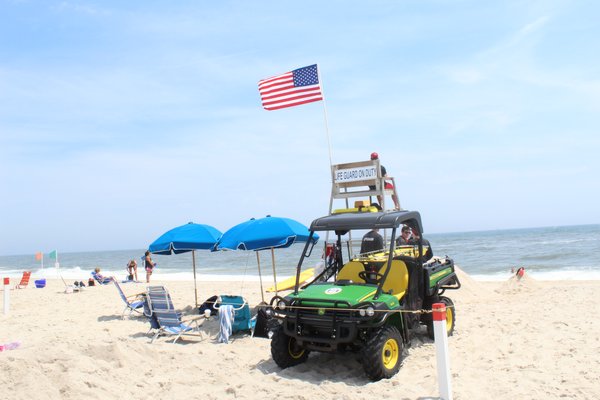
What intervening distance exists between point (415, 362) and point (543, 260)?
27458 millimetres

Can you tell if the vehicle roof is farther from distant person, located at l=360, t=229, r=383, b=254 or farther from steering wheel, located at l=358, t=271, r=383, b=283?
distant person, located at l=360, t=229, r=383, b=254

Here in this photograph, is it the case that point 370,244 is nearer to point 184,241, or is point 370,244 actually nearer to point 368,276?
point 368,276

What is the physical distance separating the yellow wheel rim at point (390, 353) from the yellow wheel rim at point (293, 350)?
1.16m

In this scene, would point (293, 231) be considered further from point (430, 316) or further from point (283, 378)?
point (283, 378)

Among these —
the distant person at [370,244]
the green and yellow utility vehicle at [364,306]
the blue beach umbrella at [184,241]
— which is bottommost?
the green and yellow utility vehicle at [364,306]

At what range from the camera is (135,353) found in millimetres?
6156

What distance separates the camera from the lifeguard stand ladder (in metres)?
8.72

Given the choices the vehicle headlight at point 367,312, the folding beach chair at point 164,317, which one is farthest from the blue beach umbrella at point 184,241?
the vehicle headlight at point 367,312

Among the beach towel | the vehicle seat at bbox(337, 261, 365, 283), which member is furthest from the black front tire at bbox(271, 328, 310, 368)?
the beach towel

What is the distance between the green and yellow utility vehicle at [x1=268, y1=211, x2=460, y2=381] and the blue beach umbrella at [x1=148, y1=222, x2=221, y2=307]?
3.54 metres

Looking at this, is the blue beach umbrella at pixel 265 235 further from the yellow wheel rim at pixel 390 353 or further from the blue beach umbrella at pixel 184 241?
the yellow wheel rim at pixel 390 353

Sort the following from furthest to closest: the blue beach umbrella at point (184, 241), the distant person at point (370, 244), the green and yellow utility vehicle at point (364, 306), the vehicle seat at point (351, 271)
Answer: the blue beach umbrella at point (184, 241) < the distant person at point (370, 244) < the vehicle seat at point (351, 271) < the green and yellow utility vehicle at point (364, 306)

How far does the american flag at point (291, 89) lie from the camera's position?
413 inches

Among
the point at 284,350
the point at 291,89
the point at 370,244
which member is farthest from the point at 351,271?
the point at 291,89
